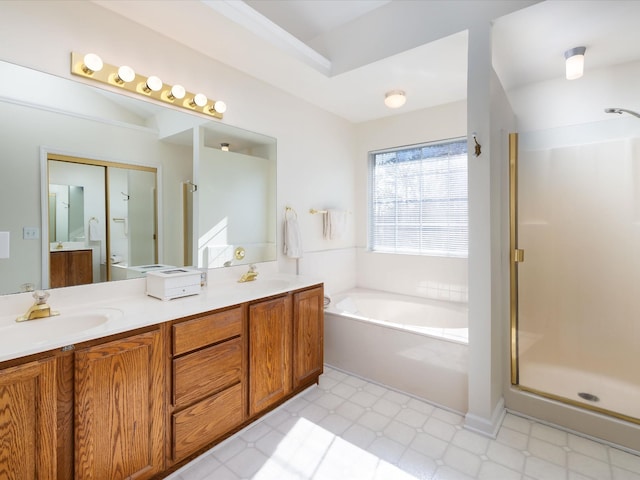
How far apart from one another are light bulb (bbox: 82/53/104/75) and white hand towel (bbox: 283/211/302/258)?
164 cm

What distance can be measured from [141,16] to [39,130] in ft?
2.86

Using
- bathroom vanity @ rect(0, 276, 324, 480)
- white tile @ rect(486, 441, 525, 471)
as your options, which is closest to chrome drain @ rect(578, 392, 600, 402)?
white tile @ rect(486, 441, 525, 471)

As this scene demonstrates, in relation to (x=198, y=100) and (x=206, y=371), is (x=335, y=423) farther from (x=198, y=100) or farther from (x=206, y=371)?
(x=198, y=100)

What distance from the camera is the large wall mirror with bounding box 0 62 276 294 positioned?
1496mm

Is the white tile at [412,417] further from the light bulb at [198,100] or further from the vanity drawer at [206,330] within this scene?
the light bulb at [198,100]

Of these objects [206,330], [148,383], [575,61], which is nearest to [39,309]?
[148,383]

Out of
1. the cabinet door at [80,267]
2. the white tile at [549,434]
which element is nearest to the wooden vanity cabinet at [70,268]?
the cabinet door at [80,267]

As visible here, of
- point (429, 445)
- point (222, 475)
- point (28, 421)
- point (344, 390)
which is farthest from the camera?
point (344, 390)

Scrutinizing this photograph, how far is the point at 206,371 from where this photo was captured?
165 cm

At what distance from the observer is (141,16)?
1.81m

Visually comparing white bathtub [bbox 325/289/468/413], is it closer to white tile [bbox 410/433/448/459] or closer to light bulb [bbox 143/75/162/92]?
white tile [bbox 410/433/448/459]

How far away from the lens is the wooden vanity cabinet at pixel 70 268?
5.22ft

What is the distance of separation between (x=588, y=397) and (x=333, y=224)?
234cm

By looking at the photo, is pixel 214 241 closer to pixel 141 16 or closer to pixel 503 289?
pixel 141 16
